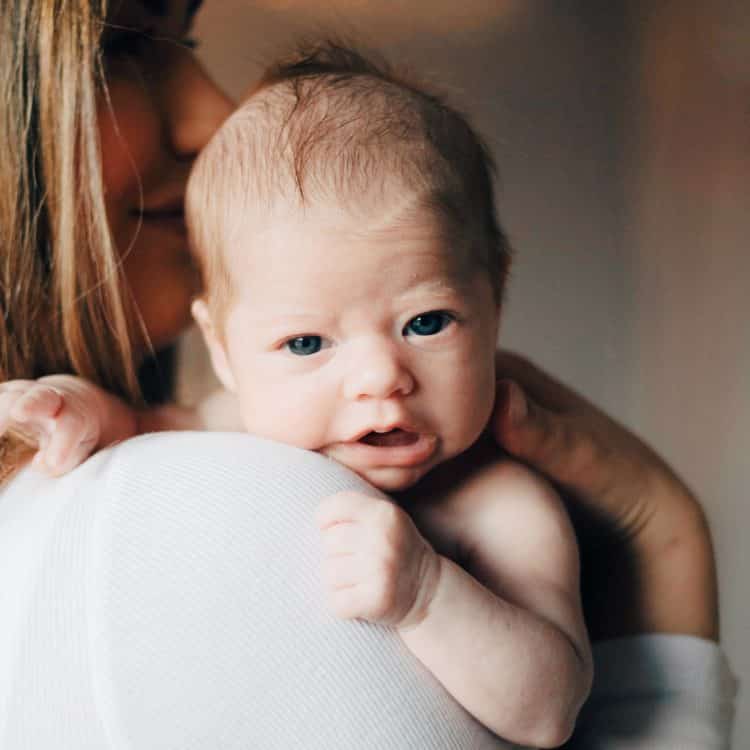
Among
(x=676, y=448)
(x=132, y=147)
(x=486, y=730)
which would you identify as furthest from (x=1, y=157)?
(x=676, y=448)

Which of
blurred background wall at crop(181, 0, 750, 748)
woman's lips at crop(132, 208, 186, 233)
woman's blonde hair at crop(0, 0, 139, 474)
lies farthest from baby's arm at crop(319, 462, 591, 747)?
blurred background wall at crop(181, 0, 750, 748)

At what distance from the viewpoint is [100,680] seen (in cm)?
50

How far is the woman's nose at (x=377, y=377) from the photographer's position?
0.62 m

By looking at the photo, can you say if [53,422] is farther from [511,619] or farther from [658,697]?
[658,697]

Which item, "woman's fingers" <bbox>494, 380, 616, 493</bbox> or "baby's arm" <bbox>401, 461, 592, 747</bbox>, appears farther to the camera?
"woman's fingers" <bbox>494, 380, 616, 493</bbox>

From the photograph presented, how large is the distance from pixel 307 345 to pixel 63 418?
168 mm

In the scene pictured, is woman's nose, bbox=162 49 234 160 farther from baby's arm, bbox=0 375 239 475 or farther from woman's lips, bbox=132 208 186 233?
baby's arm, bbox=0 375 239 475

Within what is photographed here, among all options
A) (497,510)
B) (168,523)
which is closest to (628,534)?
(497,510)

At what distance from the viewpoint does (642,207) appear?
4.95 feet

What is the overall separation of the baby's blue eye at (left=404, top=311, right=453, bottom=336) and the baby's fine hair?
0.05 meters

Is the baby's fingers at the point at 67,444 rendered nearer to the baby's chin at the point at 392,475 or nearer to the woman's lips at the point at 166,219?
the baby's chin at the point at 392,475

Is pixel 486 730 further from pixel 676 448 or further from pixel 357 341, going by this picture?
pixel 676 448

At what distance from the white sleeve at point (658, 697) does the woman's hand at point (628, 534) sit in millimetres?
22

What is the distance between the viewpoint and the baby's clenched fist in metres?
0.52
